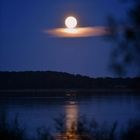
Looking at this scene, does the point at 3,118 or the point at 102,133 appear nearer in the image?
the point at 102,133

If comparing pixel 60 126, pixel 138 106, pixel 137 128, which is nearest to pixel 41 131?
pixel 60 126

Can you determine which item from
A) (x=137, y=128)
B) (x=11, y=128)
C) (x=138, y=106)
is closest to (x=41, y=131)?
(x=11, y=128)

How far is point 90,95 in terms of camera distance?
427 ft

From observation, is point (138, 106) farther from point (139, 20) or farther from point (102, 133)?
point (102, 133)

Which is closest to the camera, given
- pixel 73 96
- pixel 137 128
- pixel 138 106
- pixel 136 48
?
pixel 136 48

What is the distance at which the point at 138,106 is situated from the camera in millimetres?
8469

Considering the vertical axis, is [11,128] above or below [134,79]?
below

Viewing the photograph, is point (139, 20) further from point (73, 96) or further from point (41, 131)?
point (73, 96)

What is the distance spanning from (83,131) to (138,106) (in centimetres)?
605

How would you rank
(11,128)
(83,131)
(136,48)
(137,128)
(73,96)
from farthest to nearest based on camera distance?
1. (73,96)
2. (11,128)
3. (83,131)
4. (137,128)
5. (136,48)

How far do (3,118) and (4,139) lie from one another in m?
1.54

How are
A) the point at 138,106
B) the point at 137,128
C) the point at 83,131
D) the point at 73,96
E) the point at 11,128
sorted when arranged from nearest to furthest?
the point at 138,106 → the point at 137,128 → the point at 83,131 → the point at 11,128 → the point at 73,96

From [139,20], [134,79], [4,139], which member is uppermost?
[139,20]

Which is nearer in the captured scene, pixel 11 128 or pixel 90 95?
pixel 11 128
